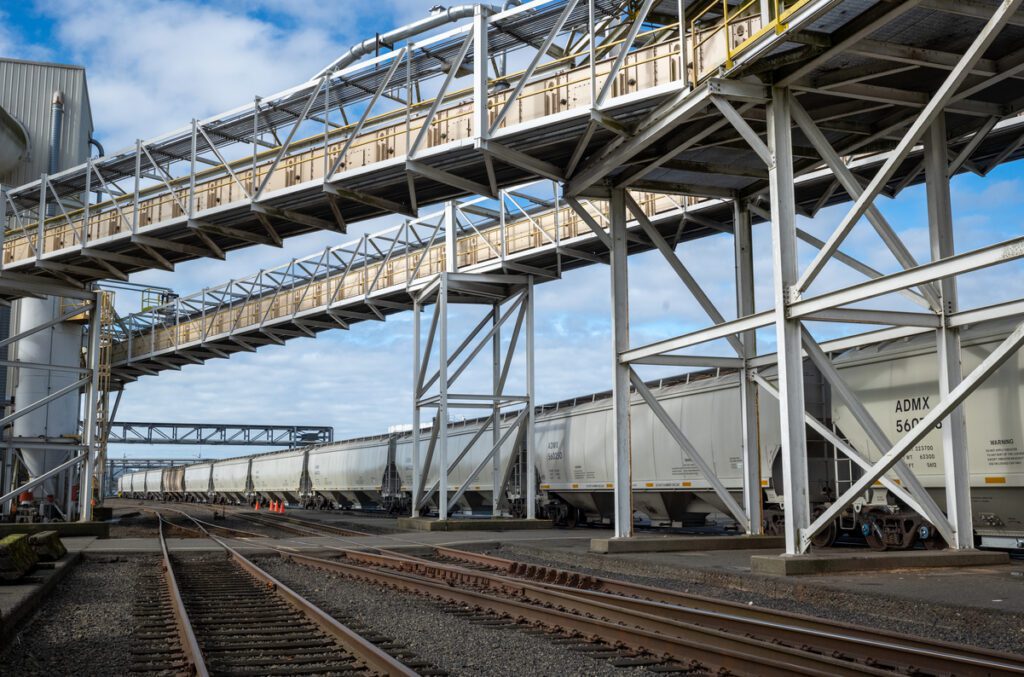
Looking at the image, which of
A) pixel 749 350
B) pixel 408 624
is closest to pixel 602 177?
pixel 749 350

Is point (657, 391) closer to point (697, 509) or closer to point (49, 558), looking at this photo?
point (697, 509)

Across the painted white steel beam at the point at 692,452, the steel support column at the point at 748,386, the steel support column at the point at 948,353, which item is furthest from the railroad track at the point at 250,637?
the steel support column at the point at 948,353

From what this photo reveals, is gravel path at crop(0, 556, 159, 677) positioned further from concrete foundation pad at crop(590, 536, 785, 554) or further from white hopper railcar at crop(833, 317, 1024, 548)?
white hopper railcar at crop(833, 317, 1024, 548)

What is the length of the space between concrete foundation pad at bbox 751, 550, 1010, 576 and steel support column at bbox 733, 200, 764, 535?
3.91 m

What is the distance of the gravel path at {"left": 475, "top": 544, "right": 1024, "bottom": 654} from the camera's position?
25.8 feet

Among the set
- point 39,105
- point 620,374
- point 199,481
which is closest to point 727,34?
point 620,374

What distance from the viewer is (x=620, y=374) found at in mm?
15992

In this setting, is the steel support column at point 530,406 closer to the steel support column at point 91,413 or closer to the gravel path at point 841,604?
the gravel path at point 841,604

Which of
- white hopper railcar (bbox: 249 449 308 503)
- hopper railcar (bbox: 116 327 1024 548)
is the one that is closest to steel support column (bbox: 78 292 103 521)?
hopper railcar (bbox: 116 327 1024 548)

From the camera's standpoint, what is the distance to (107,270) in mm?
23578

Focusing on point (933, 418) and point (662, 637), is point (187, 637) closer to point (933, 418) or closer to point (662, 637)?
point (662, 637)

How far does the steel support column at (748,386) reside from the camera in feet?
52.1

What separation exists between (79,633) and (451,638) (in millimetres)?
3795

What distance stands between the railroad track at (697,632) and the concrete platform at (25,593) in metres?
4.37
